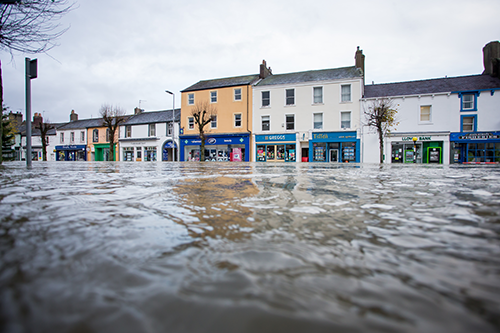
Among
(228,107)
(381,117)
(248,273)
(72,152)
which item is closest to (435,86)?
(381,117)

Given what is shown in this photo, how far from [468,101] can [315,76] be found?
11742mm

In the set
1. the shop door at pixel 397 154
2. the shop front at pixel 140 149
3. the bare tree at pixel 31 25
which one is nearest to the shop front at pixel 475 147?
the shop door at pixel 397 154

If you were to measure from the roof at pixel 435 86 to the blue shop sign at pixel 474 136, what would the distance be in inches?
133

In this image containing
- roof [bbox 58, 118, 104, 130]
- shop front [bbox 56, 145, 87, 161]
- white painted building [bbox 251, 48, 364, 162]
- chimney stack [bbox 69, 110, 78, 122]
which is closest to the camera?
white painted building [bbox 251, 48, 364, 162]

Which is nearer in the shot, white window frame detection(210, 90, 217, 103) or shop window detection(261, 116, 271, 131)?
shop window detection(261, 116, 271, 131)

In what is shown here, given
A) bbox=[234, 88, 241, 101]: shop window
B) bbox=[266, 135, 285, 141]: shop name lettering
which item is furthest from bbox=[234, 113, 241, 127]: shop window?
bbox=[266, 135, 285, 141]: shop name lettering

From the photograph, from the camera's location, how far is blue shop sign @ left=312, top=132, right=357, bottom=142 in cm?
2230

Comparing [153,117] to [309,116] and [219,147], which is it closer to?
[219,147]

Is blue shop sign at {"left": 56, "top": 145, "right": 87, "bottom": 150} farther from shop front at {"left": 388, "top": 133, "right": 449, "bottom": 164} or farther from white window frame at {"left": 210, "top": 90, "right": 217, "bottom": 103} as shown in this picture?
shop front at {"left": 388, "top": 133, "right": 449, "bottom": 164}

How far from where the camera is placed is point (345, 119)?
2275cm

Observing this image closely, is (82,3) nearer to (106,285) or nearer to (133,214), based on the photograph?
(133,214)

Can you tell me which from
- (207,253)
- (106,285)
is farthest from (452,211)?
(106,285)

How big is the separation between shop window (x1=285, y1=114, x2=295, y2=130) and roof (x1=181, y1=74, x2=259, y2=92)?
4.97m

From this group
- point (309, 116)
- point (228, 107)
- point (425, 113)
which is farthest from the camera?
point (228, 107)
